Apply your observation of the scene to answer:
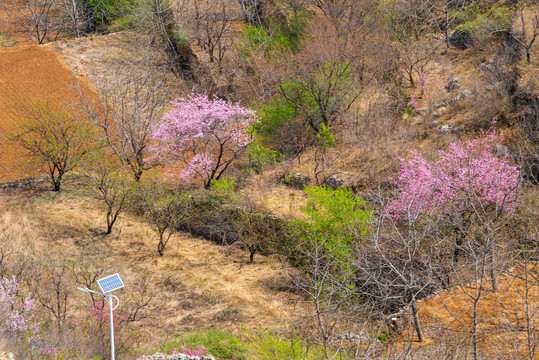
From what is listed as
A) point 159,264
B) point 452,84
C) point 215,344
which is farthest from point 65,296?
point 452,84

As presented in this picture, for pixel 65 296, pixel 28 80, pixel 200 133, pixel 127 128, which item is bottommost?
pixel 65 296

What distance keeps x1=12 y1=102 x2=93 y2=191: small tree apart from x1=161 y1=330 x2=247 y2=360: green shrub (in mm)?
8786

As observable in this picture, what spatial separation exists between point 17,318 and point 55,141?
860 centimetres

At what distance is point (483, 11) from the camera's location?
80.6 ft

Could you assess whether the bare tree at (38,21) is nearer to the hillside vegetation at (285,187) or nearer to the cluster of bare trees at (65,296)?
the hillside vegetation at (285,187)

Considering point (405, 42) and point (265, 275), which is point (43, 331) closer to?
point (265, 275)

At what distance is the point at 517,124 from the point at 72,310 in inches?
548

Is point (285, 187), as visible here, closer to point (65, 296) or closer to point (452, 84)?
point (452, 84)

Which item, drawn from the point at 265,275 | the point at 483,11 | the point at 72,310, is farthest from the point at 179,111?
the point at 483,11

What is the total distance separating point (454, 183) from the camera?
1284cm

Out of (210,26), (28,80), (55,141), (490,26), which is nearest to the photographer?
(55,141)

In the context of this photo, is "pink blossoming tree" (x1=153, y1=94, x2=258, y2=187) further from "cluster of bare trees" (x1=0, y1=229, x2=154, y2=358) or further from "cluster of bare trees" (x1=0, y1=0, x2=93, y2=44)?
"cluster of bare trees" (x1=0, y1=0, x2=93, y2=44)

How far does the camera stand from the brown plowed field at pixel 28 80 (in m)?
21.2

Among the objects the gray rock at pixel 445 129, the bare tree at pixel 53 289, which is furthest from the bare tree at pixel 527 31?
the bare tree at pixel 53 289
